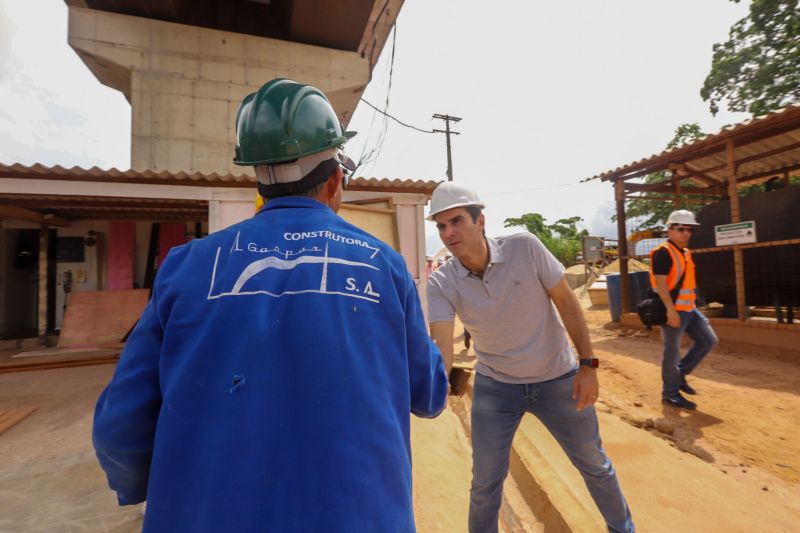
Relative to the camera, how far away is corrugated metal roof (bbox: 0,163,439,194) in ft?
17.7

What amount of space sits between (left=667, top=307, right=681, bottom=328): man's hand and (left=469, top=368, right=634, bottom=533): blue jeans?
275 cm

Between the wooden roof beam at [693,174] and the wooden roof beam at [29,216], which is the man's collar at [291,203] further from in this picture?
the wooden roof beam at [693,174]

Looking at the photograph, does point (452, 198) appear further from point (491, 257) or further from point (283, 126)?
point (283, 126)

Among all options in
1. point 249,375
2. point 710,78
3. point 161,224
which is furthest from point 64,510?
point 710,78

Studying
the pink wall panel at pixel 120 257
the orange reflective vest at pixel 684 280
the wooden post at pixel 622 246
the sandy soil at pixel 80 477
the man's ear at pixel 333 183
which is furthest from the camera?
the wooden post at pixel 622 246

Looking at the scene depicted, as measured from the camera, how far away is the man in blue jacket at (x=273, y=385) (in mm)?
773

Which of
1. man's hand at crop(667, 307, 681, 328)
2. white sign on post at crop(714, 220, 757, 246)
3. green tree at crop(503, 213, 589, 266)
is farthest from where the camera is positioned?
green tree at crop(503, 213, 589, 266)

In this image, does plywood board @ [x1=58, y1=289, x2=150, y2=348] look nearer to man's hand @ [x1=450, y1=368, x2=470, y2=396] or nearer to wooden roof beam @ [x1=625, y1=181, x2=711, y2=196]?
man's hand @ [x1=450, y1=368, x2=470, y2=396]

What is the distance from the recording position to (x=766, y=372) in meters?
5.79

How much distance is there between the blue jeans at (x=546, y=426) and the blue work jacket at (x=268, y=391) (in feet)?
4.90

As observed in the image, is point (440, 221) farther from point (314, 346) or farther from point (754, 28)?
point (754, 28)

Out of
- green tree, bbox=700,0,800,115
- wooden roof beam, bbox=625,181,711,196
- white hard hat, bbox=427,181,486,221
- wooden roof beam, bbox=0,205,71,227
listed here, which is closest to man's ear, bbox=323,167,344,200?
white hard hat, bbox=427,181,486,221

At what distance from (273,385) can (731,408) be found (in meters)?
5.78

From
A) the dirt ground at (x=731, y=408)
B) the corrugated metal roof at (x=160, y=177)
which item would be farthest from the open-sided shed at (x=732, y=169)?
the corrugated metal roof at (x=160, y=177)
